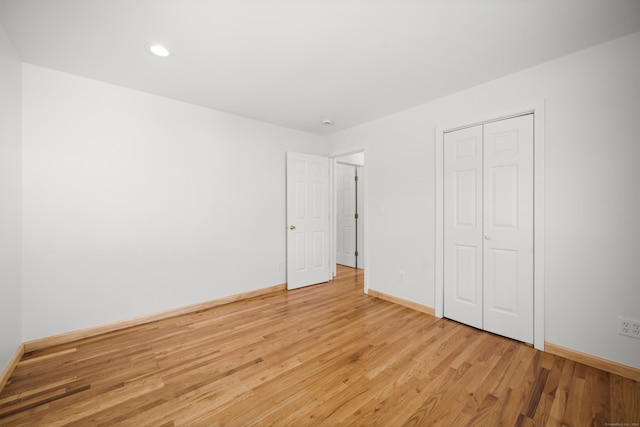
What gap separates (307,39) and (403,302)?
3.05m

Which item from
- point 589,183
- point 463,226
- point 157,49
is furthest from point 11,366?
point 589,183

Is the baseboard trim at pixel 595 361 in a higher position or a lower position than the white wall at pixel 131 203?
lower

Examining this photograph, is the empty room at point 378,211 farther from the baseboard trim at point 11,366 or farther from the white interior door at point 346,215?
the white interior door at point 346,215

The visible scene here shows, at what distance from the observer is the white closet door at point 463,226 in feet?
8.75

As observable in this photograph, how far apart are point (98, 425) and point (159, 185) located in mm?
2193

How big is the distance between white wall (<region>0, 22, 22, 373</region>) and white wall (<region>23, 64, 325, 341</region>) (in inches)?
5.0

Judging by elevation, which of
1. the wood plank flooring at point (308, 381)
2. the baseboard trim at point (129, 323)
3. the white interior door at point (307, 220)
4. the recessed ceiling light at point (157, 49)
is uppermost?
the recessed ceiling light at point (157, 49)

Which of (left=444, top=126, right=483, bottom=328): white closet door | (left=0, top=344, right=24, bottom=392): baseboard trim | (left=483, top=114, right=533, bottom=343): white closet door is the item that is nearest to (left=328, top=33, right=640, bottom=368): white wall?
(left=483, top=114, right=533, bottom=343): white closet door

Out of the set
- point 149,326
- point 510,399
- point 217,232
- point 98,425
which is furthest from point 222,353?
point 510,399

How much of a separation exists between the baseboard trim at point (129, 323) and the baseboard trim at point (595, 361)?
3.22 m

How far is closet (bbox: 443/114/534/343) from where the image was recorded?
2359 millimetres

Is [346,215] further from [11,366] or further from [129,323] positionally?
[11,366]

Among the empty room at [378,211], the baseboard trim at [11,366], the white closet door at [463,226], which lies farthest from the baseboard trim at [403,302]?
the baseboard trim at [11,366]

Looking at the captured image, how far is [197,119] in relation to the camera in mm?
3186
